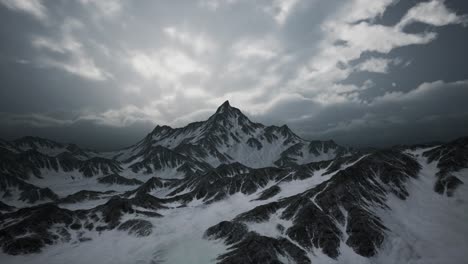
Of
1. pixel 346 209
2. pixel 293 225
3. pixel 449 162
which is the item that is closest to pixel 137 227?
pixel 293 225

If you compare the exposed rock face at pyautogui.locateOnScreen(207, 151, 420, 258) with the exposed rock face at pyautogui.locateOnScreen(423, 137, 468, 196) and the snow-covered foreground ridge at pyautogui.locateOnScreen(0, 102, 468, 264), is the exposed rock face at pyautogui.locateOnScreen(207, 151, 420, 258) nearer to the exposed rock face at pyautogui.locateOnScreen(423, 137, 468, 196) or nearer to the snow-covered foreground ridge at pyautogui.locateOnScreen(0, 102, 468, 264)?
the snow-covered foreground ridge at pyautogui.locateOnScreen(0, 102, 468, 264)

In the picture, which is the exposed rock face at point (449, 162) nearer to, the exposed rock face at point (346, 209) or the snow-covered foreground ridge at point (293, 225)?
the snow-covered foreground ridge at point (293, 225)

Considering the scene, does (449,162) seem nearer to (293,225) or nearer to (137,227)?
(293,225)

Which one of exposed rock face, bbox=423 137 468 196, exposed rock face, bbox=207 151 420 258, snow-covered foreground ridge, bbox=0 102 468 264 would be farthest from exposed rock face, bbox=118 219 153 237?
exposed rock face, bbox=423 137 468 196

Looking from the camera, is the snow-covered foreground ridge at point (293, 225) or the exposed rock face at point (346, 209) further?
the exposed rock face at point (346, 209)

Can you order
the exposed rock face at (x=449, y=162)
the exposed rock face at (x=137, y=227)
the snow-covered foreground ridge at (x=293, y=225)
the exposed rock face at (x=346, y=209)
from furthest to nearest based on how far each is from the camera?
1. the exposed rock face at (x=449, y=162)
2. the exposed rock face at (x=137, y=227)
3. the exposed rock face at (x=346, y=209)
4. the snow-covered foreground ridge at (x=293, y=225)

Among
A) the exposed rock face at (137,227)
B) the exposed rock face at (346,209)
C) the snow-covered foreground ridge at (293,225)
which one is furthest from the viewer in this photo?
the exposed rock face at (137,227)

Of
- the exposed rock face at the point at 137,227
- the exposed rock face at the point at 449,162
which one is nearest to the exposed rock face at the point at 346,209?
the exposed rock face at the point at 449,162

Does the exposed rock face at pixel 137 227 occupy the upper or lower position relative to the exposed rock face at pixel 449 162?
lower

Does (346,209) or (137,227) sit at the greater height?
(346,209)

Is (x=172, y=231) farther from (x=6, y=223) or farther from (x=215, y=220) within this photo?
(x=6, y=223)

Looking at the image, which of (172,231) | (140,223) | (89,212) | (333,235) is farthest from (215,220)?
(89,212)
